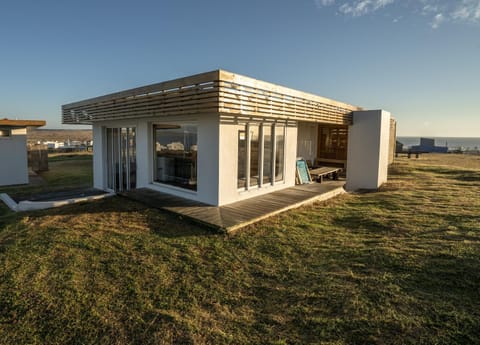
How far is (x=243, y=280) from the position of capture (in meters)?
3.58

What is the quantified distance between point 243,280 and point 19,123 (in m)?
13.7

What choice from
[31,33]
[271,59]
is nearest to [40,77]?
[31,33]

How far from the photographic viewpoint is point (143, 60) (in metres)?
15.3

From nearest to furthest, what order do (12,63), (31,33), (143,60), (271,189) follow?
(271,189)
(31,33)
(143,60)
(12,63)

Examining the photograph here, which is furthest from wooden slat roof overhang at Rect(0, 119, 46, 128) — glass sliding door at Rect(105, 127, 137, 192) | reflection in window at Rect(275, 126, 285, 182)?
reflection in window at Rect(275, 126, 285, 182)

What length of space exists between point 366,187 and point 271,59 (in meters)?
7.36

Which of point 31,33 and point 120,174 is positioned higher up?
point 31,33

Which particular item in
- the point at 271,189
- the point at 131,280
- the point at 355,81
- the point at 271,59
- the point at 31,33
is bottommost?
the point at 131,280

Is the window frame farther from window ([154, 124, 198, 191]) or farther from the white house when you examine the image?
window ([154, 124, 198, 191])

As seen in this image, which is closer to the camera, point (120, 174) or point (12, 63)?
point (120, 174)

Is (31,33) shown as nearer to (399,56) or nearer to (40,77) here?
(40,77)

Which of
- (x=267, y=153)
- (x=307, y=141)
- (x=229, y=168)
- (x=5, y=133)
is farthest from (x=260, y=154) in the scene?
(x=5, y=133)

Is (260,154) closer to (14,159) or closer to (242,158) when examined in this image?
(242,158)

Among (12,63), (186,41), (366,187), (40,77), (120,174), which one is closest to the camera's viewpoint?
(120,174)
